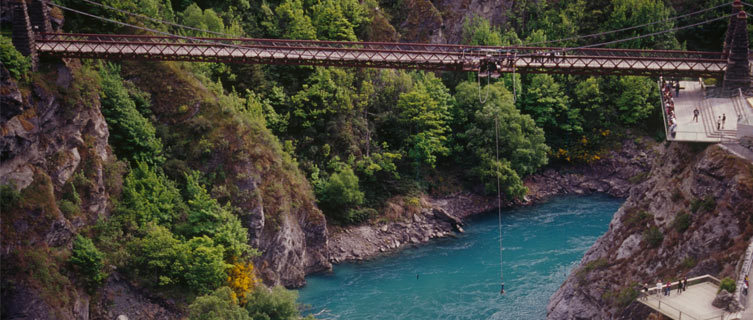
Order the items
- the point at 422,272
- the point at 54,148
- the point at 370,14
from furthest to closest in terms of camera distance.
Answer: the point at 370,14 → the point at 422,272 → the point at 54,148

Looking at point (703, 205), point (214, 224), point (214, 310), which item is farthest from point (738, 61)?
point (214, 310)

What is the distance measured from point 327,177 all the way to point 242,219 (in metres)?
12.7

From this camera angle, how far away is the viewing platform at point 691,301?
48.2 metres

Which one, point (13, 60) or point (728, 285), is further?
point (13, 60)

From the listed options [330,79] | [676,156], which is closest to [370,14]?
[330,79]

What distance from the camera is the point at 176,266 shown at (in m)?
59.0

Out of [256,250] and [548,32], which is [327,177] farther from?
[548,32]

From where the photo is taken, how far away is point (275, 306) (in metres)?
57.5

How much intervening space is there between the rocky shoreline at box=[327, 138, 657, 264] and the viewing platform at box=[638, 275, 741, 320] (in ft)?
45.9

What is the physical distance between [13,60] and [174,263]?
599 inches

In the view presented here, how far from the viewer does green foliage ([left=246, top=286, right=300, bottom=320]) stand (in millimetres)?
57375

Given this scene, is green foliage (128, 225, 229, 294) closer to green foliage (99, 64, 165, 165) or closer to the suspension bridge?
green foliage (99, 64, 165, 165)

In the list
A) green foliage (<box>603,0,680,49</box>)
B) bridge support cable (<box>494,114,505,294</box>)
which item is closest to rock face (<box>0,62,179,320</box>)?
bridge support cable (<box>494,114,505,294</box>)

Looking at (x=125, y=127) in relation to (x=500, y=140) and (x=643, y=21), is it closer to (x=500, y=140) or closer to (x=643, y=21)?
(x=500, y=140)
